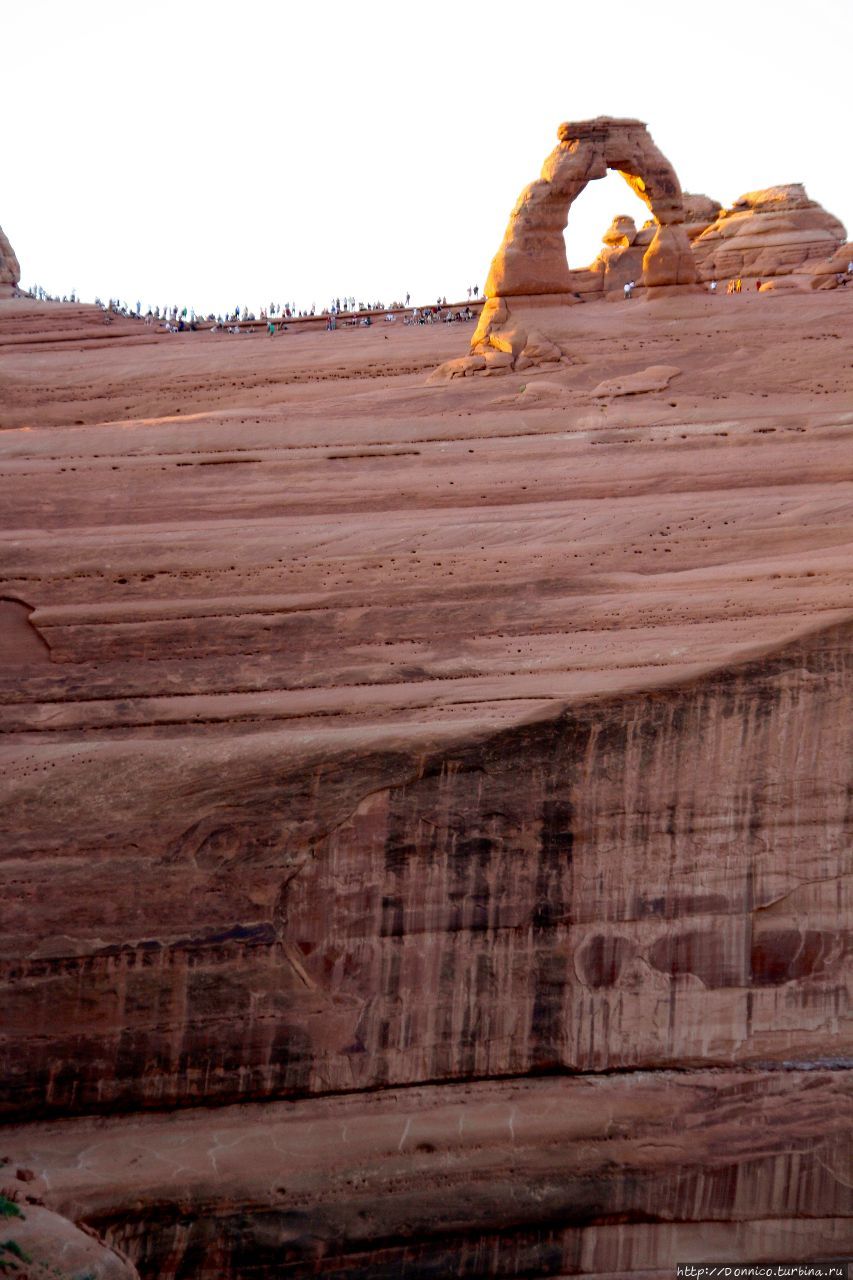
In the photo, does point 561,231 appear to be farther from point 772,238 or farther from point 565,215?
point 772,238

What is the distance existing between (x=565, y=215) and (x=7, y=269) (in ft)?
56.4

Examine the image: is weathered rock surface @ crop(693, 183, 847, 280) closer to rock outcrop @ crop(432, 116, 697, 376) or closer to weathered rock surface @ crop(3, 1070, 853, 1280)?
rock outcrop @ crop(432, 116, 697, 376)

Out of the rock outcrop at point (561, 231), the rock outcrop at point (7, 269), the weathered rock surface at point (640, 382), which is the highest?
the rock outcrop at point (7, 269)

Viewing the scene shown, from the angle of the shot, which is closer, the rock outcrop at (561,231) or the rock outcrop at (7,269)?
the rock outcrop at (561,231)

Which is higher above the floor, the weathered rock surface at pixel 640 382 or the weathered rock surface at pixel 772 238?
the weathered rock surface at pixel 772 238

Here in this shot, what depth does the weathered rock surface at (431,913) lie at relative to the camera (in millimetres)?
16656

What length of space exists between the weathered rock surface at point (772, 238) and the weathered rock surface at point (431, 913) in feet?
59.3

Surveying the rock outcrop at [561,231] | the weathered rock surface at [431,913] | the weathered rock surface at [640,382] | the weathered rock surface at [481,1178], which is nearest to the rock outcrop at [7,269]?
the rock outcrop at [561,231]

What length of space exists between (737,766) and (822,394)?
6.56m

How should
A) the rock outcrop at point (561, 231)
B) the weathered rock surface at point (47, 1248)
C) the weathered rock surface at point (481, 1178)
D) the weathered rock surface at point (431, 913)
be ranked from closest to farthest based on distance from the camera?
the weathered rock surface at point (47, 1248)
the weathered rock surface at point (481, 1178)
the weathered rock surface at point (431, 913)
the rock outcrop at point (561, 231)

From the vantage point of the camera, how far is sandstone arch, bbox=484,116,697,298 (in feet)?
78.9

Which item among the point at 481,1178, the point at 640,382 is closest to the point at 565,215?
the point at 640,382

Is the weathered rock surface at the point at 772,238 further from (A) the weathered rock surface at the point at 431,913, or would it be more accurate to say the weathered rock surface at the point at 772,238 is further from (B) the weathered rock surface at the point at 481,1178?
(B) the weathered rock surface at the point at 481,1178

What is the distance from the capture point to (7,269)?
122 feet
